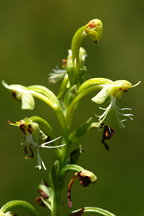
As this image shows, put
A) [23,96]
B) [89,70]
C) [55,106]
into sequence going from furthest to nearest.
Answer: [89,70] → [55,106] → [23,96]

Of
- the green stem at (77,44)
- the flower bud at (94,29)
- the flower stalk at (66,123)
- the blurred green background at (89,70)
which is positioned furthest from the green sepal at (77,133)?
the blurred green background at (89,70)

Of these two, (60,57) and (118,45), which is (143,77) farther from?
(60,57)

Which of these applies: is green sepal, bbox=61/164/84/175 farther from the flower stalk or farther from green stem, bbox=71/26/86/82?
green stem, bbox=71/26/86/82

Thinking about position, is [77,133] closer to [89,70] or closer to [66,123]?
[66,123]

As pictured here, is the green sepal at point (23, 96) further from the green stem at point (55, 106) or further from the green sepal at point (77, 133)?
the green sepal at point (77, 133)

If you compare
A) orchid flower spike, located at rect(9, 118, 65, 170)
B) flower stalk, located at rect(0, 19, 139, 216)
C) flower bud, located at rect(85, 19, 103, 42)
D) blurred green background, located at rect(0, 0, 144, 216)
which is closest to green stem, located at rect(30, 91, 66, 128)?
flower stalk, located at rect(0, 19, 139, 216)

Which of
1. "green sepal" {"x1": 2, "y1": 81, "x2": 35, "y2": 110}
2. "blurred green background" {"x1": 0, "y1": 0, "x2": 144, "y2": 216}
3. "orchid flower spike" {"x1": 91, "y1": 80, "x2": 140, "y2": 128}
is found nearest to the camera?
"green sepal" {"x1": 2, "y1": 81, "x2": 35, "y2": 110}

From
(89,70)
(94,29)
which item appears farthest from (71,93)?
(89,70)

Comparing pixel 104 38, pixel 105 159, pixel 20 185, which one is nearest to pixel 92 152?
pixel 105 159
